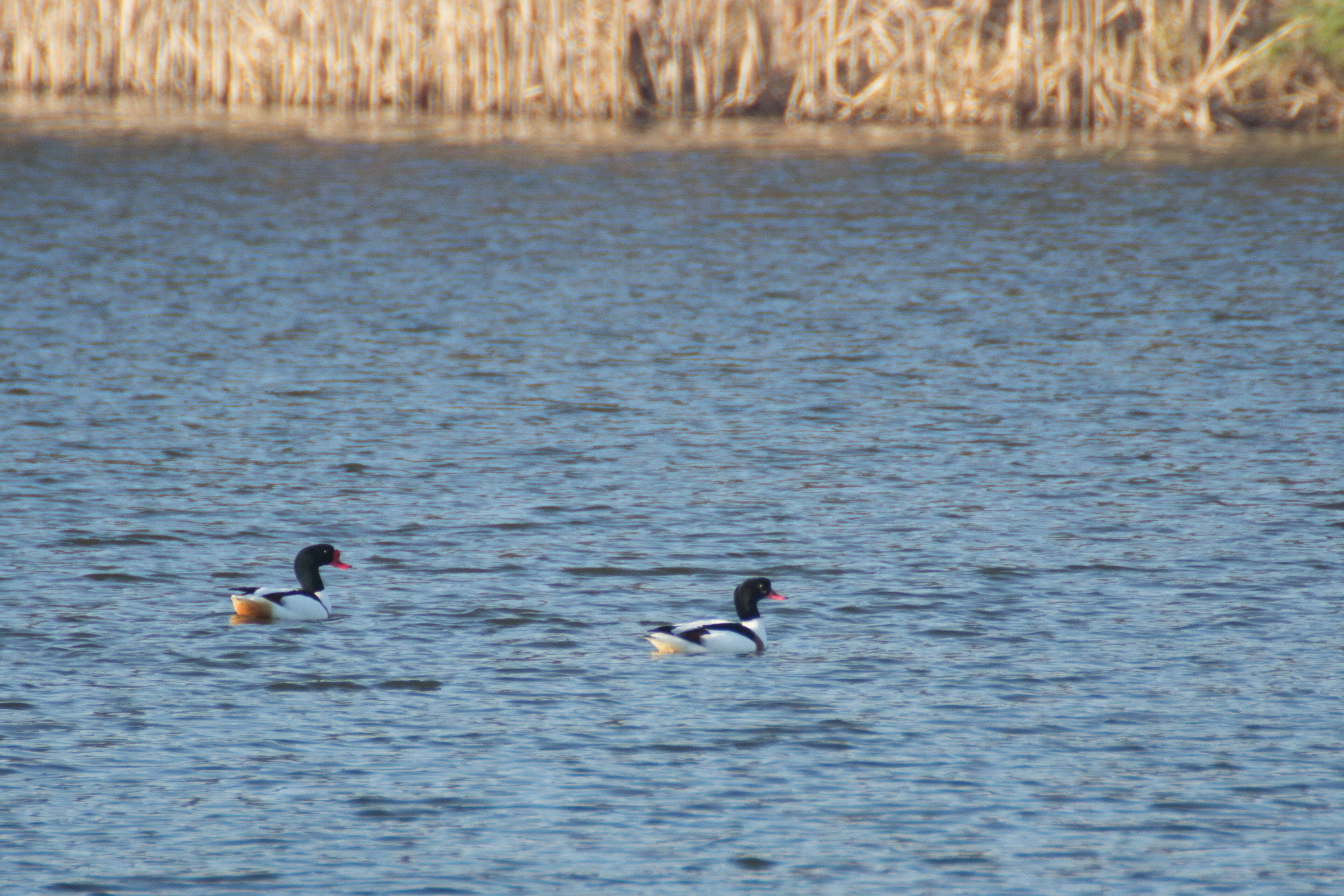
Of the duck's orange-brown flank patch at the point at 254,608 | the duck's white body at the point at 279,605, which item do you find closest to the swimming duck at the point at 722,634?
the duck's white body at the point at 279,605

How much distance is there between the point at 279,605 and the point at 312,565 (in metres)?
0.53

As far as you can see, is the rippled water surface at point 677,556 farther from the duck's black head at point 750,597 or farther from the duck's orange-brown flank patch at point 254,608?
the duck's black head at point 750,597

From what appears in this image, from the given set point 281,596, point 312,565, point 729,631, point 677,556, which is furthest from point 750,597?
point 281,596

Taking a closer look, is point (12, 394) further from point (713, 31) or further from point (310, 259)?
point (713, 31)

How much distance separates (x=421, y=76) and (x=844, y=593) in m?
34.9

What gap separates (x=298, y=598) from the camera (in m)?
15.0

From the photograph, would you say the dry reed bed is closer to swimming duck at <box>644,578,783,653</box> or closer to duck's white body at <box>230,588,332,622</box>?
swimming duck at <box>644,578,783,653</box>

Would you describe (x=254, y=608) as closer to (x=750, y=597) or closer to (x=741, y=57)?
(x=750, y=597)

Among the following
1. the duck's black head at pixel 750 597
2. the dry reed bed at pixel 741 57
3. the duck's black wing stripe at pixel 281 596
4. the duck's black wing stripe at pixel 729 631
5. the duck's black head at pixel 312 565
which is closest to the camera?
the duck's black wing stripe at pixel 729 631

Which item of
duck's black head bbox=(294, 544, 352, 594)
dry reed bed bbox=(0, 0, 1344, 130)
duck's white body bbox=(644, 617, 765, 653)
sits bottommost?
duck's white body bbox=(644, 617, 765, 653)

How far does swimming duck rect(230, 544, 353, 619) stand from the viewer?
14938mm

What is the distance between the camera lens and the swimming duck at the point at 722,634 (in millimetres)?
14359

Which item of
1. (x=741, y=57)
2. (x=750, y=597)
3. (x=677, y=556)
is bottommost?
(x=677, y=556)

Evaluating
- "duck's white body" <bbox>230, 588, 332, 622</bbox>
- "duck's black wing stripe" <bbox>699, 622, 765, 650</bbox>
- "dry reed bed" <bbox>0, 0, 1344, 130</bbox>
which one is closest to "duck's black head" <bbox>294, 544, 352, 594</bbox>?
"duck's white body" <bbox>230, 588, 332, 622</bbox>
